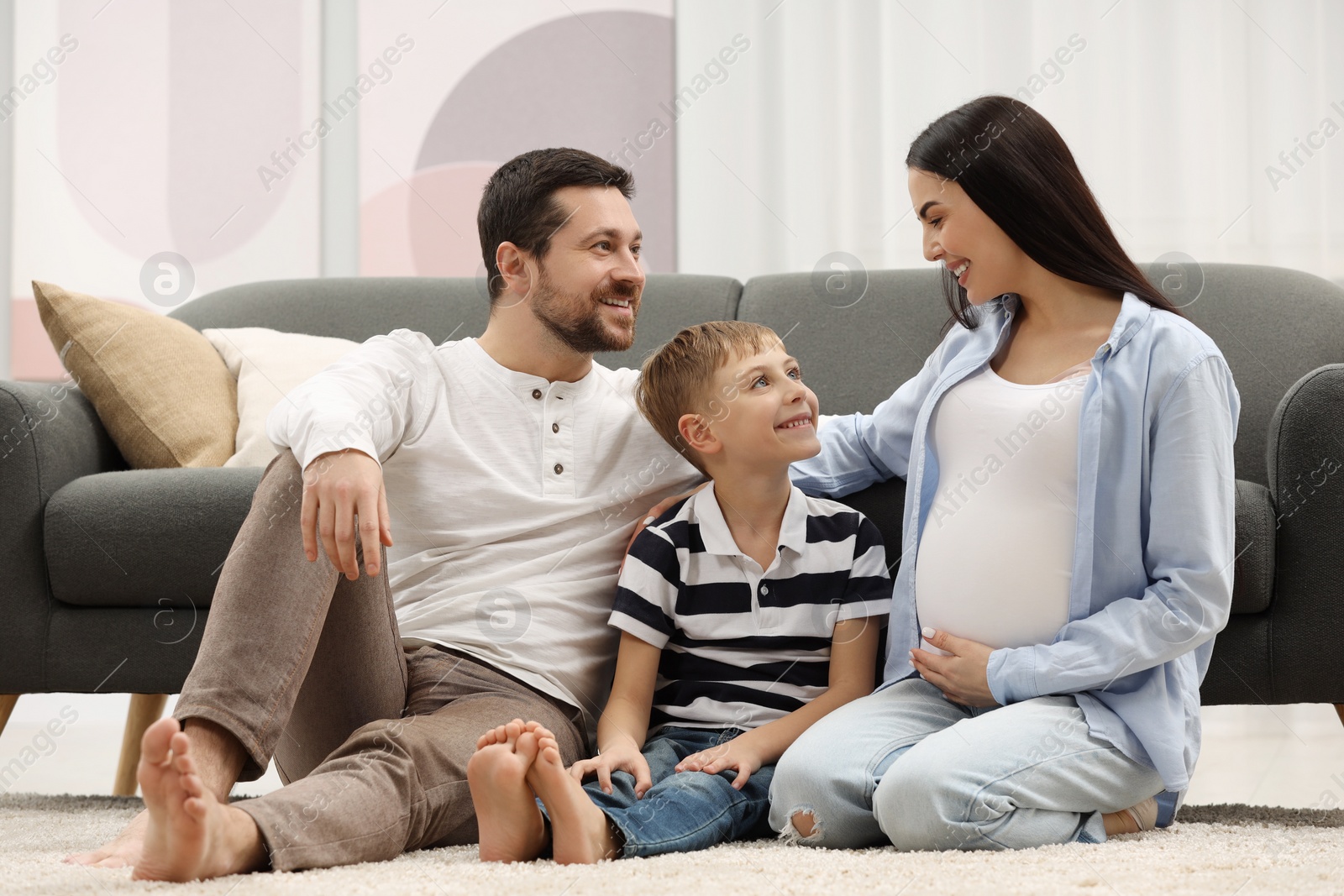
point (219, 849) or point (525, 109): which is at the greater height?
point (525, 109)

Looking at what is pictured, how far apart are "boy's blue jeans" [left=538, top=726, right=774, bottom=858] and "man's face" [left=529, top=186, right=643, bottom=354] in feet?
1.47

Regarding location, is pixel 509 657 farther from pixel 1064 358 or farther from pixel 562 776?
pixel 1064 358

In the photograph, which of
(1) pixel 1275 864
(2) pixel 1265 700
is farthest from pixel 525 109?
(1) pixel 1275 864

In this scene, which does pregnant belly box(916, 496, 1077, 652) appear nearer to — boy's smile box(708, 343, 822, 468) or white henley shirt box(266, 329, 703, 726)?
boy's smile box(708, 343, 822, 468)

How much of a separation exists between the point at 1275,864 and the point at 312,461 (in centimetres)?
85

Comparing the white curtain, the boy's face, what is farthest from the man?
the white curtain

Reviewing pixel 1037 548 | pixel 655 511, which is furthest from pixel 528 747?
pixel 1037 548

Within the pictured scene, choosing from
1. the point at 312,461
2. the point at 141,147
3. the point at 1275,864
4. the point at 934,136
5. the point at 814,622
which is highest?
the point at 141,147

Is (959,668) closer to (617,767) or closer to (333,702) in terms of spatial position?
(617,767)

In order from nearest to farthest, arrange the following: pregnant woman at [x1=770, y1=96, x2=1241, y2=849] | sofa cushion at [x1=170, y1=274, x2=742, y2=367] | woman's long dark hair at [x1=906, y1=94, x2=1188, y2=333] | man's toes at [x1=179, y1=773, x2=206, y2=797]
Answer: man's toes at [x1=179, y1=773, x2=206, y2=797] < pregnant woman at [x1=770, y1=96, x2=1241, y2=849] < woman's long dark hair at [x1=906, y1=94, x2=1188, y2=333] < sofa cushion at [x1=170, y1=274, x2=742, y2=367]

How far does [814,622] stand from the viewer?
1.16 meters

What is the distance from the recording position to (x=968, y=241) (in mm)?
1146

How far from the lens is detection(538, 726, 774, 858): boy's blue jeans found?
934 mm

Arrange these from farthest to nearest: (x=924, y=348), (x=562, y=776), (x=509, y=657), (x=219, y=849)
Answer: (x=924, y=348)
(x=509, y=657)
(x=562, y=776)
(x=219, y=849)
